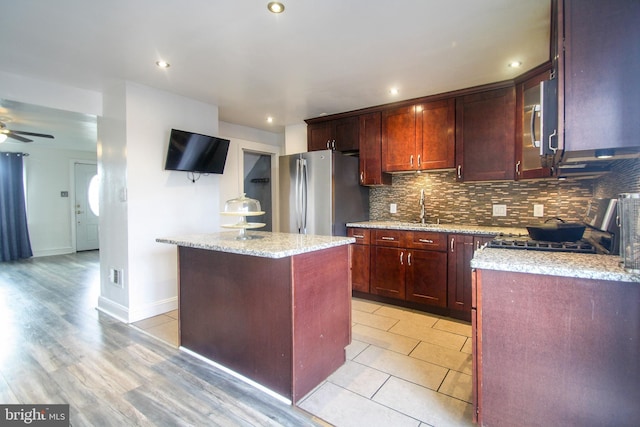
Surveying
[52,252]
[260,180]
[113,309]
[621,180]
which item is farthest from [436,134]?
[52,252]

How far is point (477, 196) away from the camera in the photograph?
3.44 m

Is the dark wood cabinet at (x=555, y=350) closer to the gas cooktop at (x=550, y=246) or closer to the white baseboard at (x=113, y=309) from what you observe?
the gas cooktop at (x=550, y=246)

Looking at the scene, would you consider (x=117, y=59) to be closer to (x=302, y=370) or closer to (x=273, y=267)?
(x=273, y=267)

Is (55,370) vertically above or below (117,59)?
below

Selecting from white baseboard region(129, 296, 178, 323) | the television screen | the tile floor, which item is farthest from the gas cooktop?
white baseboard region(129, 296, 178, 323)

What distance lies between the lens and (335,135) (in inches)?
162

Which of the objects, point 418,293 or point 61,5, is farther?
point 418,293

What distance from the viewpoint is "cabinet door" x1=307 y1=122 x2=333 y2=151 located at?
417cm

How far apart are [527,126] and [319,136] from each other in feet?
7.90

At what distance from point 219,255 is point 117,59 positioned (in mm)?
1824

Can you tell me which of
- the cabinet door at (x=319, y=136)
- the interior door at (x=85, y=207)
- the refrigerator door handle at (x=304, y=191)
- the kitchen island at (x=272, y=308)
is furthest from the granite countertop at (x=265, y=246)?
the interior door at (x=85, y=207)

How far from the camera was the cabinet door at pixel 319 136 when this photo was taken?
4172 millimetres

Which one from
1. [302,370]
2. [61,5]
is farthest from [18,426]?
[61,5]

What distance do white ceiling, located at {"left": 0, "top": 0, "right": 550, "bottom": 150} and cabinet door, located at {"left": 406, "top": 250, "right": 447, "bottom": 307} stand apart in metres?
1.71
